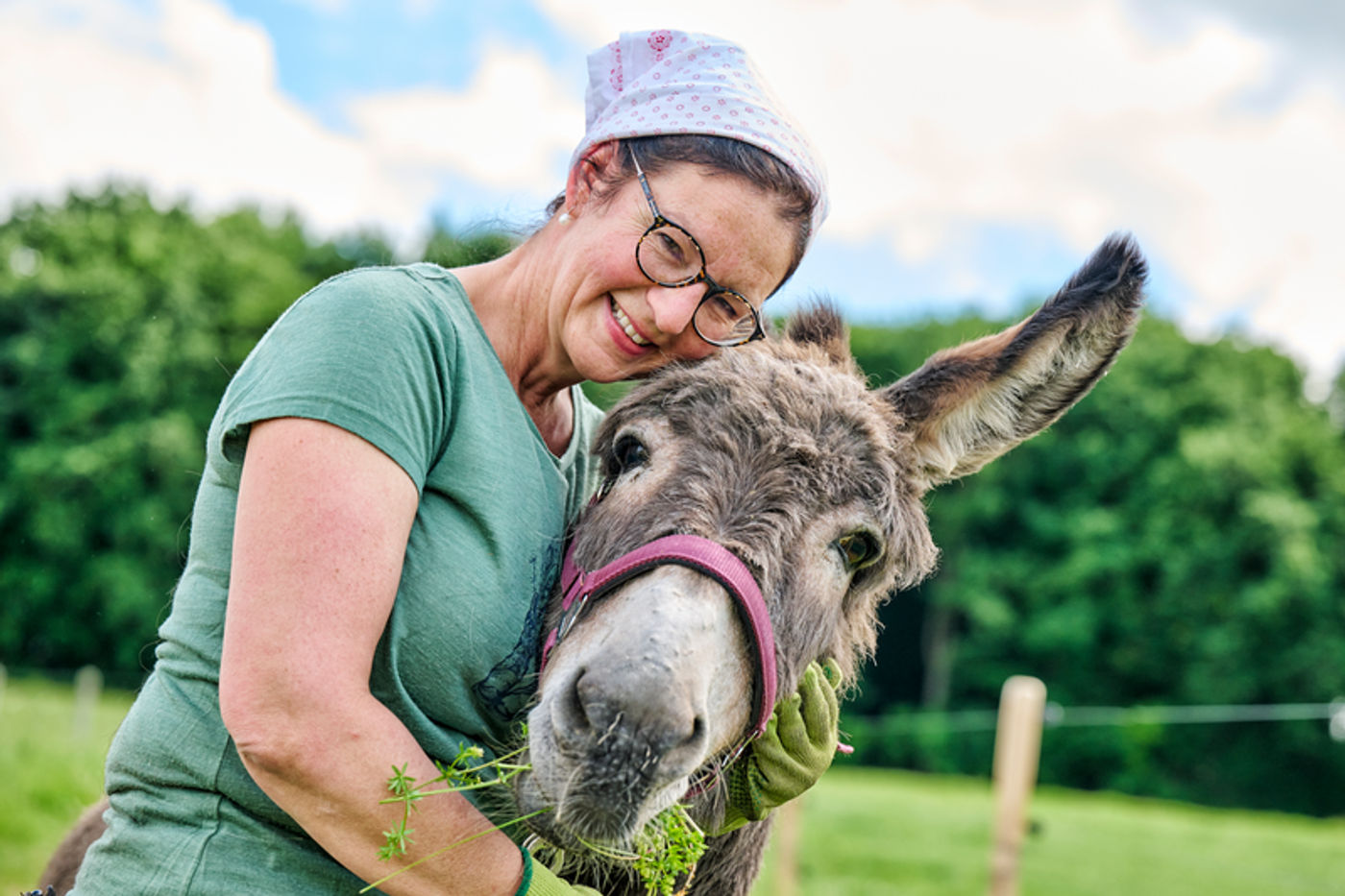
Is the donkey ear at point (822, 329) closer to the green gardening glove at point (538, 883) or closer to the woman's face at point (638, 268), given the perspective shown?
the woman's face at point (638, 268)

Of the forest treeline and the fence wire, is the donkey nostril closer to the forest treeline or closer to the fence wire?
the fence wire

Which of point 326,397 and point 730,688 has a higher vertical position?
point 326,397

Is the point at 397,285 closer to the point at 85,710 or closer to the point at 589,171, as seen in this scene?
the point at 589,171

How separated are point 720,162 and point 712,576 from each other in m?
0.87

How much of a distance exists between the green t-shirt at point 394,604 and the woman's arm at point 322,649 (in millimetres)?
78

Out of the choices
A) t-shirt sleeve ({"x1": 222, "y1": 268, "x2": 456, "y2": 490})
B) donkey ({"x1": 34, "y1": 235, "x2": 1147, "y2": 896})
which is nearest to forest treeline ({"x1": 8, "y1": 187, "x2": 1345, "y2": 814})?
donkey ({"x1": 34, "y1": 235, "x2": 1147, "y2": 896})

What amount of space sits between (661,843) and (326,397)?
37.9 inches

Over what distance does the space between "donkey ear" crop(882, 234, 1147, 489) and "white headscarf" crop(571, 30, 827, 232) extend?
0.50m

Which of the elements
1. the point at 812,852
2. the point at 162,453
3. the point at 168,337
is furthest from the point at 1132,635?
the point at 168,337

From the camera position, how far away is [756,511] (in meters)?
2.00

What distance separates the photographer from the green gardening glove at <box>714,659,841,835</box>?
205cm

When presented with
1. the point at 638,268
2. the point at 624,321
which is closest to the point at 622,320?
the point at 624,321

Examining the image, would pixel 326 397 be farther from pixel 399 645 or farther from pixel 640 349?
pixel 640 349

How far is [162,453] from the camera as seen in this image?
31.1 meters
